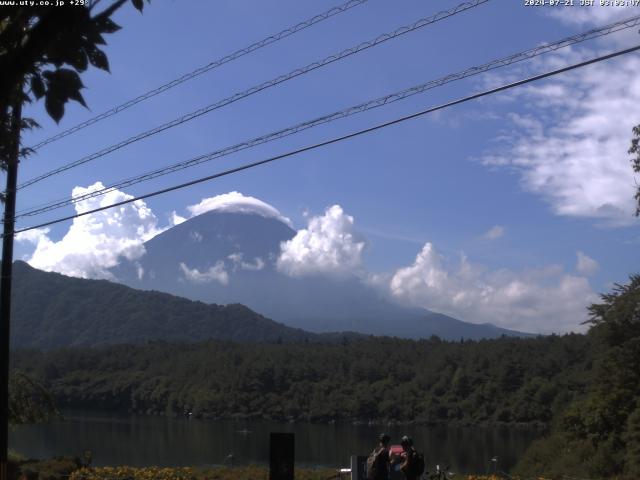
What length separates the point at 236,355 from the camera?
110 m

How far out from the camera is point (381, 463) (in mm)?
10656

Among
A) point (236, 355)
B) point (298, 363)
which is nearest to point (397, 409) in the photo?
point (298, 363)

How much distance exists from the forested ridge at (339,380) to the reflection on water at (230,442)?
503cm

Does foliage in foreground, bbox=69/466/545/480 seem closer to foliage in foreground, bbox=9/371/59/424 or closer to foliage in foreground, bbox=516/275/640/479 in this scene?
foliage in foreground, bbox=9/371/59/424

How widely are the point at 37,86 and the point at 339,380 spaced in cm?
9578

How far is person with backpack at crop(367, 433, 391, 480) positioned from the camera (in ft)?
34.8

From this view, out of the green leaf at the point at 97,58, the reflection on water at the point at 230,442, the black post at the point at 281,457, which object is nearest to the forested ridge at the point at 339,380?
the reflection on water at the point at 230,442

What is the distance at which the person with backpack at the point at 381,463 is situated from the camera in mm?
10602

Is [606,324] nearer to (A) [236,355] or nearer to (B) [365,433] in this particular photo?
(B) [365,433]

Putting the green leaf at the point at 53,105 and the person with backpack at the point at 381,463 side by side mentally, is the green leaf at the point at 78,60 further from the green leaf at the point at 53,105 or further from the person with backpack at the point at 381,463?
the person with backpack at the point at 381,463

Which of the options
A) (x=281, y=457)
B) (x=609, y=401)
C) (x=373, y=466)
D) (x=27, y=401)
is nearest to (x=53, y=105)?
(x=281, y=457)

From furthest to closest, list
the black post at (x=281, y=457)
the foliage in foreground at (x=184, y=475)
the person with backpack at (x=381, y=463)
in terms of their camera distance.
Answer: the foliage in foreground at (x=184, y=475)
the person with backpack at (x=381, y=463)
the black post at (x=281, y=457)

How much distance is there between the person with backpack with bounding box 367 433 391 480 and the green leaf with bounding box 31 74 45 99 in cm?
796

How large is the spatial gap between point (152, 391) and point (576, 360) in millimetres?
50045
